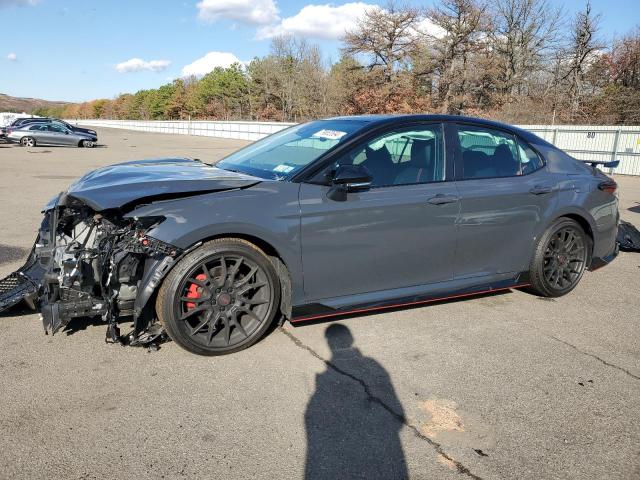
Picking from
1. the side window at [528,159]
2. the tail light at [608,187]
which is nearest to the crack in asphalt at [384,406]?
the side window at [528,159]

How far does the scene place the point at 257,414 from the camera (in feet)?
9.46

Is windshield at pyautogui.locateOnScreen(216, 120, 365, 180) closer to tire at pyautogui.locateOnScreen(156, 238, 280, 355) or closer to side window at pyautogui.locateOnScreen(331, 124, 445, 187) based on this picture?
side window at pyautogui.locateOnScreen(331, 124, 445, 187)

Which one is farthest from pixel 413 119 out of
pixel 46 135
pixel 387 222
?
pixel 46 135

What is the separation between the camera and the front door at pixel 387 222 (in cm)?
364

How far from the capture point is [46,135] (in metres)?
27.7

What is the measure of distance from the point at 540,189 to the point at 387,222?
5.53 ft

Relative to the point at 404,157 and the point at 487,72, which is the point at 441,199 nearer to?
the point at 404,157

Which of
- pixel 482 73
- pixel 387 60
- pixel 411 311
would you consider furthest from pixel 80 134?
pixel 411 311

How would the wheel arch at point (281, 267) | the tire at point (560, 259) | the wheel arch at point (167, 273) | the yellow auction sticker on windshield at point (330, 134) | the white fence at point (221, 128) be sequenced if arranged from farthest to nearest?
1. the white fence at point (221, 128)
2. the tire at point (560, 259)
3. the yellow auction sticker on windshield at point (330, 134)
4. the wheel arch at point (281, 267)
5. the wheel arch at point (167, 273)

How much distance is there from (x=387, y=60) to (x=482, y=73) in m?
6.95

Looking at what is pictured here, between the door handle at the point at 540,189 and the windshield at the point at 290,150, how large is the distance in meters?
1.68

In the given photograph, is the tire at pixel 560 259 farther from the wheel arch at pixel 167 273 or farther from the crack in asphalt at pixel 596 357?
the wheel arch at pixel 167 273

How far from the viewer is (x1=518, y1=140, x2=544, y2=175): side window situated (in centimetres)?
463

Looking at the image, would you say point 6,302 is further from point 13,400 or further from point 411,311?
point 411,311
